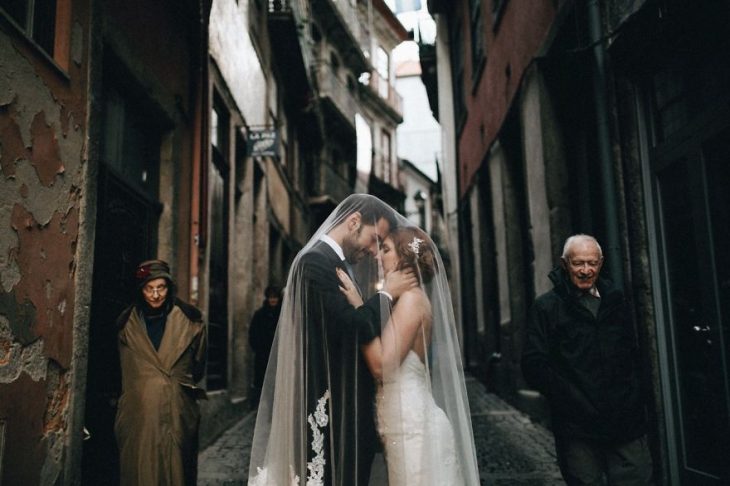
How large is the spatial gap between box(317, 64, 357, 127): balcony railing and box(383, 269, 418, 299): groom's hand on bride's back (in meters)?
18.8

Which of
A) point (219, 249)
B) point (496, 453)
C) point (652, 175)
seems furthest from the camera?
point (219, 249)

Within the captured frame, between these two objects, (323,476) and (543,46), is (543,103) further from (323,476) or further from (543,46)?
(323,476)

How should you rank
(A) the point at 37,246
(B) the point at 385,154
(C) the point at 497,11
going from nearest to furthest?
(A) the point at 37,246, (C) the point at 497,11, (B) the point at 385,154

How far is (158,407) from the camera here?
4.04m

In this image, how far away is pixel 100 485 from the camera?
487cm

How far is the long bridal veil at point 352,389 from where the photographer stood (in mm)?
2859

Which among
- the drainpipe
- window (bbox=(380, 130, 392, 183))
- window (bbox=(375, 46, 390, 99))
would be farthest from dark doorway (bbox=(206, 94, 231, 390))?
window (bbox=(375, 46, 390, 99))

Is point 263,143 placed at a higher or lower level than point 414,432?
higher

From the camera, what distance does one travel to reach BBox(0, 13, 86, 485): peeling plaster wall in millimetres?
→ 3336

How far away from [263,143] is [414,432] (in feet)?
23.8

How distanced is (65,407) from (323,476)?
1896 mm

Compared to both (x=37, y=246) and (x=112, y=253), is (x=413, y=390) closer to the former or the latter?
(x=37, y=246)

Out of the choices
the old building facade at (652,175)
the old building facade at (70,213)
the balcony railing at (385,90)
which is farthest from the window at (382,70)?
the old building facade at (70,213)

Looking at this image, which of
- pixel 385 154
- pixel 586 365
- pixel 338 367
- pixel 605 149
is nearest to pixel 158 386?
pixel 338 367
